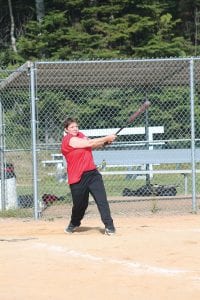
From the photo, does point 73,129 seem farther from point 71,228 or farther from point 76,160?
point 71,228

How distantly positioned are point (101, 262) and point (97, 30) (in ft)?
93.1

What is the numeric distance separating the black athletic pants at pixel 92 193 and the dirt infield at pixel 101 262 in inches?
12.2

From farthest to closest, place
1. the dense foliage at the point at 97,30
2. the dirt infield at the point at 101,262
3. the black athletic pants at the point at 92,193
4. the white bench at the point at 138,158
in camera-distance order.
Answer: the dense foliage at the point at 97,30, the white bench at the point at 138,158, the black athletic pants at the point at 92,193, the dirt infield at the point at 101,262

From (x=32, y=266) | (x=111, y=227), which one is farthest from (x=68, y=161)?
(x=32, y=266)

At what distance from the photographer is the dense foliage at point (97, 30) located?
1337 inches

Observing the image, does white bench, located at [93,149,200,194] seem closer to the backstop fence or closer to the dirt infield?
the backstop fence

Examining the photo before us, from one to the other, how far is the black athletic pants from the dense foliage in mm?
23485

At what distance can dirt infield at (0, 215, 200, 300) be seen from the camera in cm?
616

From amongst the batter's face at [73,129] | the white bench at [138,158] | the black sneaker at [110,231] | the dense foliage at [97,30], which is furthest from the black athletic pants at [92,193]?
the dense foliage at [97,30]

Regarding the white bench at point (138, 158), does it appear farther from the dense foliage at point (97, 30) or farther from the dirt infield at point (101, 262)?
the dense foliage at point (97, 30)

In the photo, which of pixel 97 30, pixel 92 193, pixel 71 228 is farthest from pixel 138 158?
pixel 97 30

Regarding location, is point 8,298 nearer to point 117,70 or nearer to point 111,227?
point 111,227

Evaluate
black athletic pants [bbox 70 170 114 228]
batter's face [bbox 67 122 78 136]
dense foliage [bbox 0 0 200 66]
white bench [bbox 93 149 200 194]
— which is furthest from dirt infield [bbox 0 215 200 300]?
dense foliage [bbox 0 0 200 66]

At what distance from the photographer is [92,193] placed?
31.1 ft
